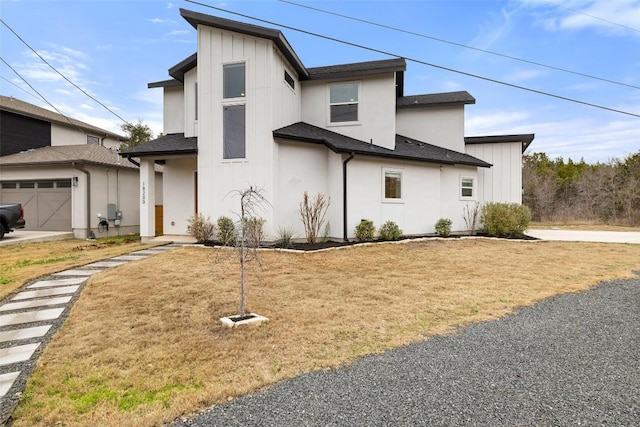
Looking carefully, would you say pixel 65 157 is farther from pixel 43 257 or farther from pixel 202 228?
pixel 202 228

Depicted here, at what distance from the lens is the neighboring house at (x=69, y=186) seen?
43.7ft

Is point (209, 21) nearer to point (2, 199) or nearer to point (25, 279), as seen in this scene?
point (25, 279)

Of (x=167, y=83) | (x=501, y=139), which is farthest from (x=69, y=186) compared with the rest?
(x=501, y=139)

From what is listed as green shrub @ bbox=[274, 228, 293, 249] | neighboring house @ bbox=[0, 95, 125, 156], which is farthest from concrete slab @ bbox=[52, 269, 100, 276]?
neighboring house @ bbox=[0, 95, 125, 156]

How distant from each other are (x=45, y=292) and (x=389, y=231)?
902 cm

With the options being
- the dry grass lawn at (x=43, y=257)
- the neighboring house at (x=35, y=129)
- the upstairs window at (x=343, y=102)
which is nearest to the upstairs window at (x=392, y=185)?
the upstairs window at (x=343, y=102)

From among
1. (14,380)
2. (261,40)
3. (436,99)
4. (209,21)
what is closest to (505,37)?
(436,99)

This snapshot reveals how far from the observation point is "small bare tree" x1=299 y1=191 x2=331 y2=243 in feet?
34.5

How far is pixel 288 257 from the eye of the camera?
346 inches

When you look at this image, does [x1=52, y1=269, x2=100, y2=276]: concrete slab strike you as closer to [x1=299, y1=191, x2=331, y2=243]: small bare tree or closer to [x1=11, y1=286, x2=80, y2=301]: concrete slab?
[x1=11, y1=286, x2=80, y2=301]: concrete slab

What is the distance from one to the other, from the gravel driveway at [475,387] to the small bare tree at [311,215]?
678 cm

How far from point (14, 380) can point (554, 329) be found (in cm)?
580

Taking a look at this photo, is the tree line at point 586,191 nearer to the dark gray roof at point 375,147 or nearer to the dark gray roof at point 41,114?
the dark gray roof at point 375,147

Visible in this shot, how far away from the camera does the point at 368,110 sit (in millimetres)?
12406
